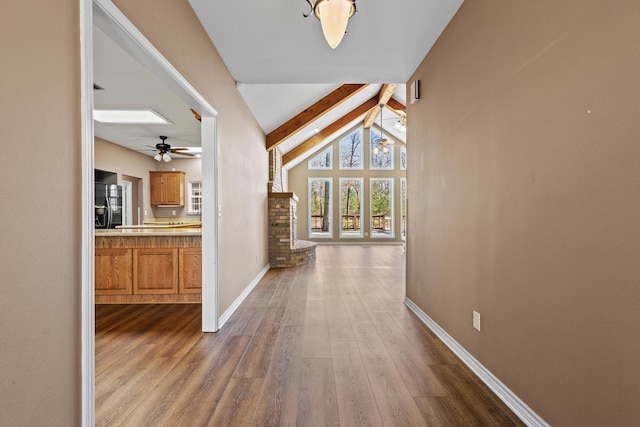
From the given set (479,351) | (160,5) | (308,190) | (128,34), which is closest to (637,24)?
(479,351)

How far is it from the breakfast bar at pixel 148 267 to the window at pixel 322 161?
25.2 ft

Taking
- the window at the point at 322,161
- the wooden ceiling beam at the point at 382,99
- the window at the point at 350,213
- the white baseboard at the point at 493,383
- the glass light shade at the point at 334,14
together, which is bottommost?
the white baseboard at the point at 493,383

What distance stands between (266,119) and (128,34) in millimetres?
3933

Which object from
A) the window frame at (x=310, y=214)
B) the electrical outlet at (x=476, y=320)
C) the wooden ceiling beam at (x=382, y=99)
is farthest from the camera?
the window frame at (x=310, y=214)

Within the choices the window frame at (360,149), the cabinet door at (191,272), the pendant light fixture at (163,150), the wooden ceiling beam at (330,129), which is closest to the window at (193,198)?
the wooden ceiling beam at (330,129)

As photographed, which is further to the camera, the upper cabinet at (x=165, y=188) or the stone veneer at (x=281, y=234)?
the upper cabinet at (x=165, y=188)

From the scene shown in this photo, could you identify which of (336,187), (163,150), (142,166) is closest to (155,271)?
(163,150)

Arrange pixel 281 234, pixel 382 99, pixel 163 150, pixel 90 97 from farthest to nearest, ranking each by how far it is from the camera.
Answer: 1. pixel 382 99
2. pixel 281 234
3. pixel 163 150
4. pixel 90 97

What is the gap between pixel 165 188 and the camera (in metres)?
8.57

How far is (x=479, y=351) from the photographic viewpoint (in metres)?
2.16

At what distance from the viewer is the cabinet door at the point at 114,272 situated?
3.74 metres

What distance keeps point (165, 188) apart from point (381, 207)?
6.69 m

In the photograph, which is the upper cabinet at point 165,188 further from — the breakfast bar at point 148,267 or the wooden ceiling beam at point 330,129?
the breakfast bar at point 148,267

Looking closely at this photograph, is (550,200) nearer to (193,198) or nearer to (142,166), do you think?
(142,166)
